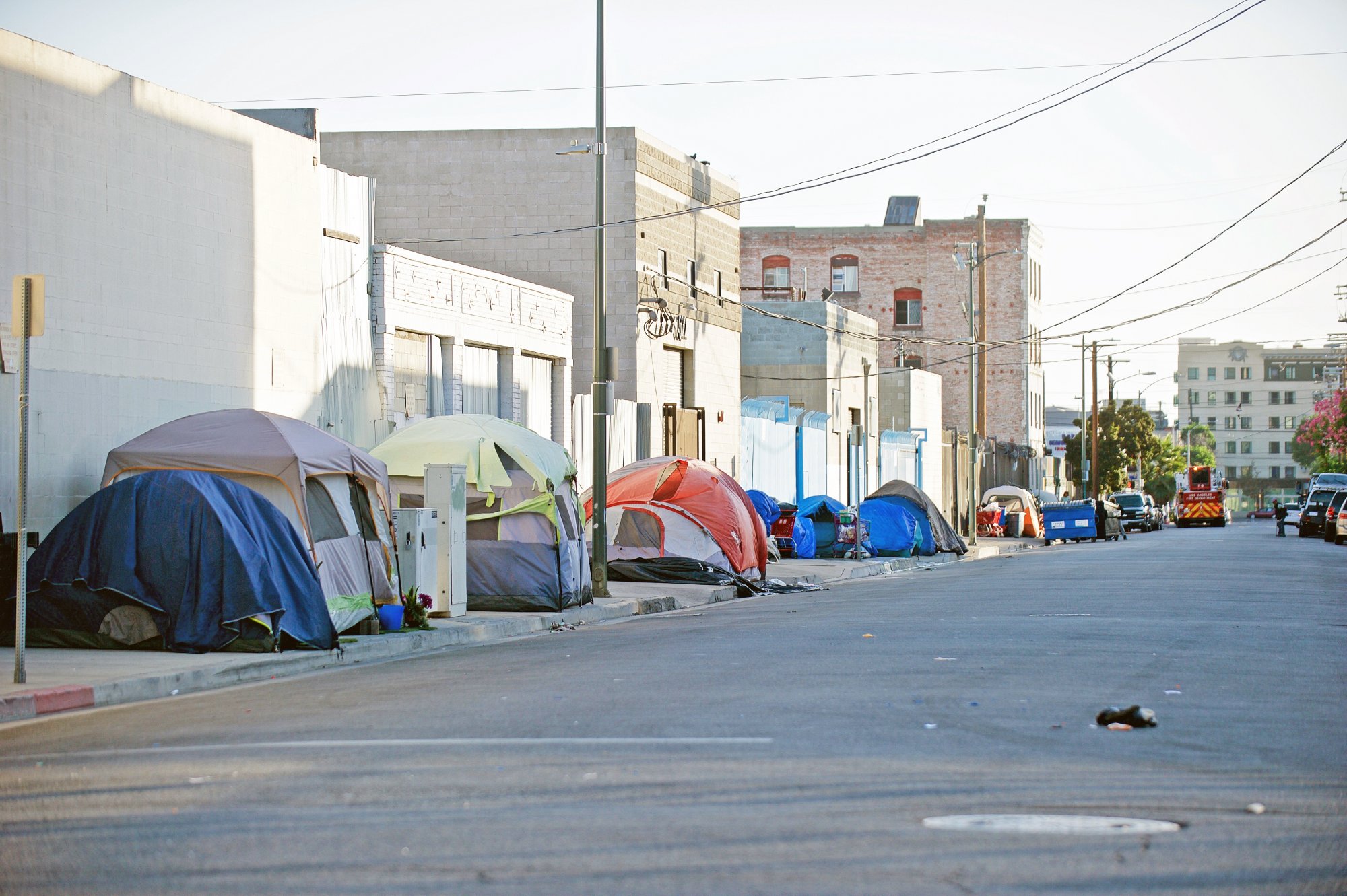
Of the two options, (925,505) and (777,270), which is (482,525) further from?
(777,270)

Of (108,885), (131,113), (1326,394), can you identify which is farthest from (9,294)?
(1326,394)

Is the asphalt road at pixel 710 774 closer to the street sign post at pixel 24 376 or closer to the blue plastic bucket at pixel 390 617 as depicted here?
the street sign post at pixel 24 376

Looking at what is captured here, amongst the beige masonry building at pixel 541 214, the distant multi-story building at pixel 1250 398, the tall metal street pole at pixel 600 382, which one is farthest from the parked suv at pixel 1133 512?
the distant multi-story building at pixel 1250 398

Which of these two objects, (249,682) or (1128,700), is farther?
(249,682)

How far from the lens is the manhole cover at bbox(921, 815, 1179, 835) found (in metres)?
6.58

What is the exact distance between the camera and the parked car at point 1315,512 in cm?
5697

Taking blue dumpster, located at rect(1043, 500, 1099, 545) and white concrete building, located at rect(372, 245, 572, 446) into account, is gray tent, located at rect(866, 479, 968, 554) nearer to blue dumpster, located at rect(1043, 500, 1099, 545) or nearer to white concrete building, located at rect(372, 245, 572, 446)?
white concrete building, located at rect(372, 245, 572, 446)

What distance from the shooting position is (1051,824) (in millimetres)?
6707

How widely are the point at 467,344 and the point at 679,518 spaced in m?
4.68

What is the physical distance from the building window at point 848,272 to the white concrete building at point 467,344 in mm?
46526

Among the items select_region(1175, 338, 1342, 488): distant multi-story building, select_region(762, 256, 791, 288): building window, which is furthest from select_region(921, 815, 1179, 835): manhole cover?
select_region(1175, 338, 1342, 488): distant multi-story building

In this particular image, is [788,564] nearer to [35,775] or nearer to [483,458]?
[483,458]

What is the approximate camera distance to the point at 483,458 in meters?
20.2

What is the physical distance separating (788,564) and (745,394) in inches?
733
